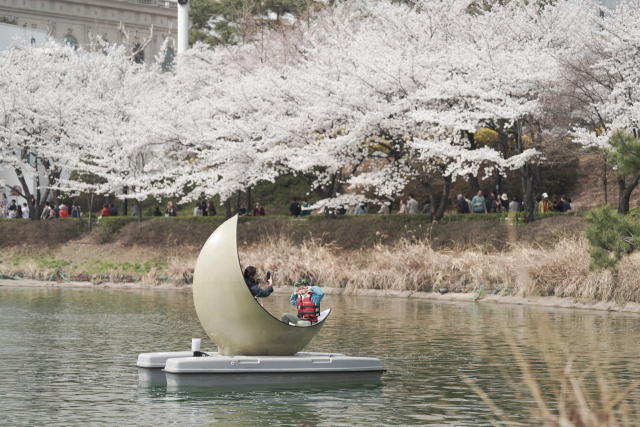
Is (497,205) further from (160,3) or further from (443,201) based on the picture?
(160,3)

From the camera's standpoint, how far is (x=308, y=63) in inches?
1356

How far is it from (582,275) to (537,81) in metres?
8.52

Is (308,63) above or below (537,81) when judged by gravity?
above

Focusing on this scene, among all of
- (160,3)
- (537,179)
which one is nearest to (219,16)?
(160,3)

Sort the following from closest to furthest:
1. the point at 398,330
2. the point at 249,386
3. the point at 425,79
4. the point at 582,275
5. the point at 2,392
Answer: the point at 2,392 < the point at 249,386 < the point at 398,330 < the point at 582,275 < the point at 425,79

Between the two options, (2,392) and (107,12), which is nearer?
(2,392)

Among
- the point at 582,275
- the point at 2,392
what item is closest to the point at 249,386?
the point at 2,392

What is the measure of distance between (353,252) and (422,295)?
5.89m

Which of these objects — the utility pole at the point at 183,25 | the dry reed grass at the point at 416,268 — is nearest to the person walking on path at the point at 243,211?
the dry reed grass at the point at 416,268

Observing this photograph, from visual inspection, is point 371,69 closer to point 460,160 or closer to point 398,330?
point 460,160

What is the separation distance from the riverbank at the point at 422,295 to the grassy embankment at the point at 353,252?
1.03 ft

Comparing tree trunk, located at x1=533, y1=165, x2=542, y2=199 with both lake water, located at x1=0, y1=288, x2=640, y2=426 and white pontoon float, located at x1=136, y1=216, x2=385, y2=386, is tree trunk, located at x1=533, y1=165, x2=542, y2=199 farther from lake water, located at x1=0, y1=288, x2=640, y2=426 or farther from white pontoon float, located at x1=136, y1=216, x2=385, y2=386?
white pontoon float, located at x1=136, y1=216, x2=385, y2=386

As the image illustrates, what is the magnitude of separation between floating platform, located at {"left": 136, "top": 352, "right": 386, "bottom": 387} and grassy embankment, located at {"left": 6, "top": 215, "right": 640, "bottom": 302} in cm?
920

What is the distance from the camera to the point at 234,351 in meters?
12.6
